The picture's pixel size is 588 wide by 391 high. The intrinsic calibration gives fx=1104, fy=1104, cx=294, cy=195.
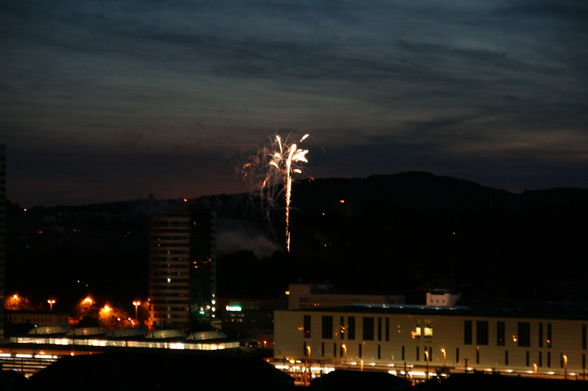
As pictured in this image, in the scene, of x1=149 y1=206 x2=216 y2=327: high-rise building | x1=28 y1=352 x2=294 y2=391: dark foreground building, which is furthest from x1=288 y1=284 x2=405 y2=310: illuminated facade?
x1=28 y1=352 x2=294 y2=391: dark foreground building

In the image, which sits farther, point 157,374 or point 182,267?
point 182,267

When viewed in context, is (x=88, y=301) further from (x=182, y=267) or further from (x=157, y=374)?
(x=157, y=374)

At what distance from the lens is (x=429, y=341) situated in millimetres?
48031

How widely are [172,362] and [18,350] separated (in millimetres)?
21552

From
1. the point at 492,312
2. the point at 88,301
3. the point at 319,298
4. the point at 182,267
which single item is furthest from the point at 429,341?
the point at 88,301

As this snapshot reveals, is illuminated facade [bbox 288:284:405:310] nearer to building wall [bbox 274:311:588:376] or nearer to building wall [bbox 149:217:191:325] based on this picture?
building wall [bbox 149:217:191:325]

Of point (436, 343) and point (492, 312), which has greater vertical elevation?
point (492, 312)

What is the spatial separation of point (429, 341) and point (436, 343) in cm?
34

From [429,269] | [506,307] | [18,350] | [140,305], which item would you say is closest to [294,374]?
Answer: [506,307]

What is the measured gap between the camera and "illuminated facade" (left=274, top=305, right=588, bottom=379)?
150ft

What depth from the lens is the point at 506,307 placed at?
5359 cm

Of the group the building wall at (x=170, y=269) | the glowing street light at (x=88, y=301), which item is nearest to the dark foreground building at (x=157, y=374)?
the building wall at (x=170, y=269)

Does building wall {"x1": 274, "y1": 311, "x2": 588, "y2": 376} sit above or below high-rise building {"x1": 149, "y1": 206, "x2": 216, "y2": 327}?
below

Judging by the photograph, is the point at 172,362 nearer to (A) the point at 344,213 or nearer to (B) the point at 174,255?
(B) the point at 174,255
